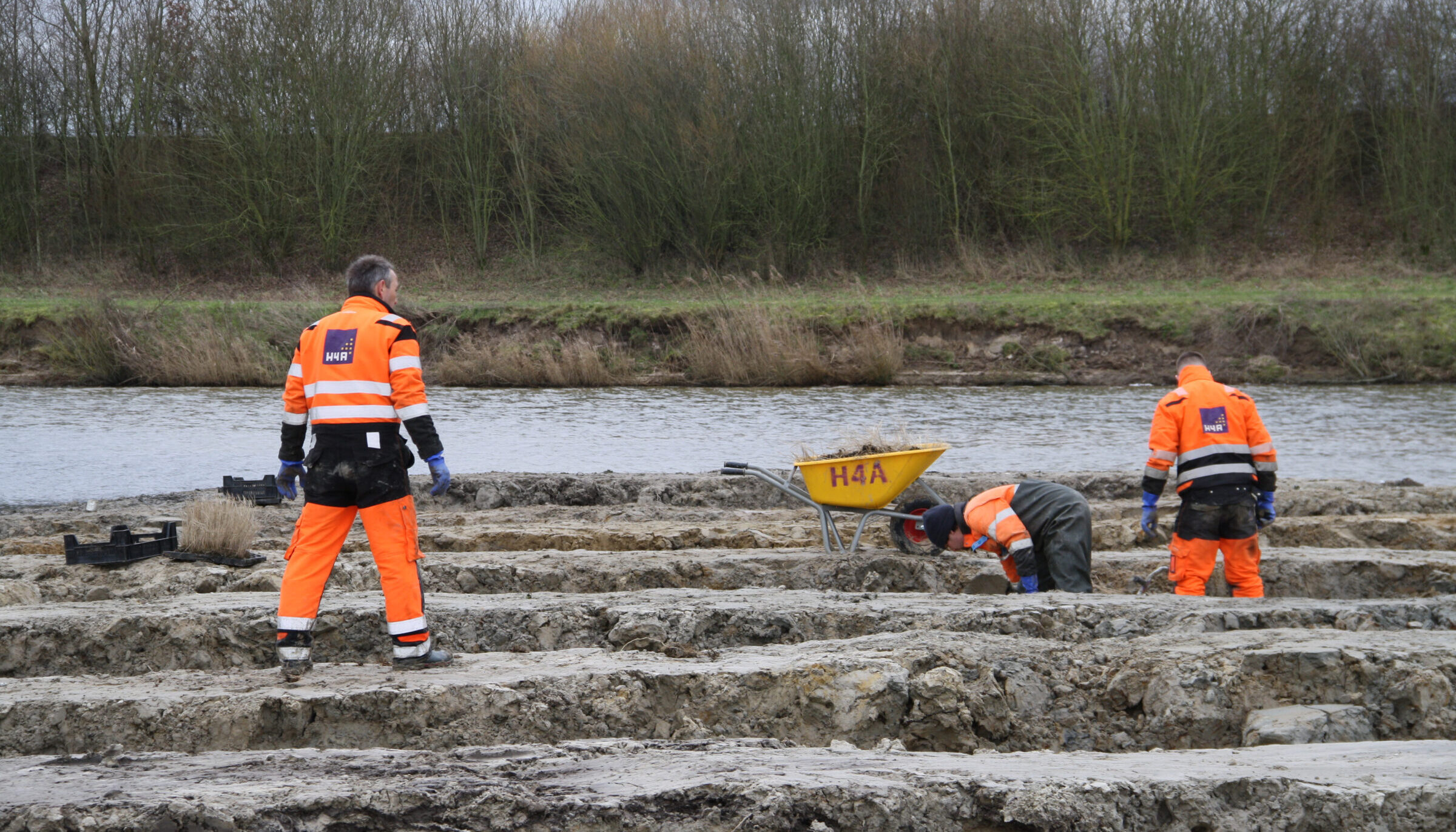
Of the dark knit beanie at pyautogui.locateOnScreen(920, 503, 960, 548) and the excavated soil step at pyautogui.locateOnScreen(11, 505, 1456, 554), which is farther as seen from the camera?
the excavated soil step at pyautogui.locateOnScreen(11, 505, 1456, 554)

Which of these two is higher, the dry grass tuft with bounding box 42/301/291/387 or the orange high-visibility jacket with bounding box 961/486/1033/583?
the dry grass tuft with bounding box 42/301/291/387

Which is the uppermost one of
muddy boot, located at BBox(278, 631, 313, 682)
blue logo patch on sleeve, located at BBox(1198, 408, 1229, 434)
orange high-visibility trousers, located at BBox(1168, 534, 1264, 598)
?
blue logo patch on sleeve, located at BBox(1198, 408, 1229, 434)

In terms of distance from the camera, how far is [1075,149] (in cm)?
2358

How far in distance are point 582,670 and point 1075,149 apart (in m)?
22.2

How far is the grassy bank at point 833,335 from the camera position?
18.2 meters

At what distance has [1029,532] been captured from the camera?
6133 mm

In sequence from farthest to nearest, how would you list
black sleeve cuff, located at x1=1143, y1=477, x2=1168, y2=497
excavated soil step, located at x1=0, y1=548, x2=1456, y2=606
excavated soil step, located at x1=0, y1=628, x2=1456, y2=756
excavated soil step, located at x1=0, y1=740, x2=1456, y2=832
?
black sleeve cuff, located at x1=1143, y1=477, x2=1168, y2=497
excavated soil step, located at x1=0, y1=548, x2=1456, y2=606
excavated soil step, located at x1=0, y1=628, x2=1456, y2=756
excavated soil step, located at x1=0, y1=740, x2=1456, y2=832

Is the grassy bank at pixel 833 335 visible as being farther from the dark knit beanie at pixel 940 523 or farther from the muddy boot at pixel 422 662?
the muddy boot at pixel 422 662

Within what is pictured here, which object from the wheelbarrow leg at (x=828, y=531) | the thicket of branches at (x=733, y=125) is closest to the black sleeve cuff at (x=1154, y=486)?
the wheelbarrow leg at (x=828, y=531)

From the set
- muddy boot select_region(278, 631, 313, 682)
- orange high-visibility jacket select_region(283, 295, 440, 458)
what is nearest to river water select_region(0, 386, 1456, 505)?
orange high-visibility jacket select_region(283, 295, 440, 458)

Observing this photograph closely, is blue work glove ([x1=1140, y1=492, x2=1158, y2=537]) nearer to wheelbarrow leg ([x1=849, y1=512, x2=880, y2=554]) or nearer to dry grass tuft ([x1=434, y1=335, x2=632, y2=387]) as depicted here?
wheelbarrow leg ([x1=849, y1=512, x2=880, y2=554])

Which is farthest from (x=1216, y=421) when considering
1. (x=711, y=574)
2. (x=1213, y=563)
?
(x=711, y=574)

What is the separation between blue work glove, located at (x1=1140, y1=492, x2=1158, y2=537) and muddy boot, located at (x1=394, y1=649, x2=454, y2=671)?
13.3ft

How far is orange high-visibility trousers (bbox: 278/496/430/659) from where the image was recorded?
431 centimetres
